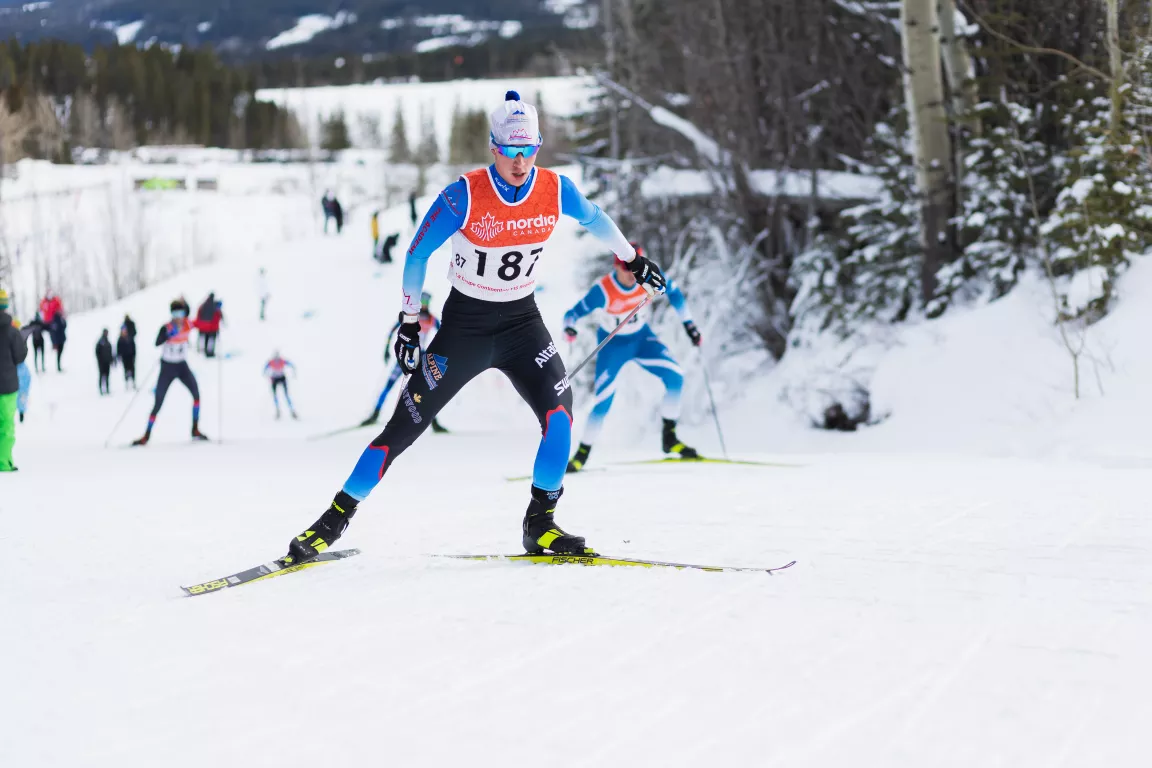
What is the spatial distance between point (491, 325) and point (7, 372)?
6.38 meters

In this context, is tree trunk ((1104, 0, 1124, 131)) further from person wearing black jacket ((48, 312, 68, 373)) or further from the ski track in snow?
person wearing black jacket ((48, 312, 68, 373))

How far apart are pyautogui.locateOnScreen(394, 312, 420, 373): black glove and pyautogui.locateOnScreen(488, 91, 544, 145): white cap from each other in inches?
32.1

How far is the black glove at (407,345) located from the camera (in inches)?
160

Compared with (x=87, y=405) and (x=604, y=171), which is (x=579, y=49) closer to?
(x=604, y=171)

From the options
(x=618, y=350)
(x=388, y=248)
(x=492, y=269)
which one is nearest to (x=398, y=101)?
(x=388, y=248)

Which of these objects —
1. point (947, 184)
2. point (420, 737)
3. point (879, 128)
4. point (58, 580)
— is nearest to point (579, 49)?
point (879, 128)

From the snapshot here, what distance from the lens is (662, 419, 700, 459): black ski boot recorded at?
340 inches

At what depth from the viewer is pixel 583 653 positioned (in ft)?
9.41

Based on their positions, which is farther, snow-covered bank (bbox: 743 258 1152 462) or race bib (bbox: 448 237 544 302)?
snow-covered bank (bbox: 743 258 1152 462)

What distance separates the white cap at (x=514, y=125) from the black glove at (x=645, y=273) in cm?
77

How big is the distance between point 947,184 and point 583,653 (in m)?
10.5

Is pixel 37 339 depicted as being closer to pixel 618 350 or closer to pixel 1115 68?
pixel 618 350

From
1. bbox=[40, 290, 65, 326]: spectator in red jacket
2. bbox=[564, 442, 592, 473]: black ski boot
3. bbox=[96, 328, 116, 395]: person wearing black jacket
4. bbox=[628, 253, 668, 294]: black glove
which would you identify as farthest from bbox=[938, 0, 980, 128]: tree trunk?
bbox=[40, 290, 65, 326]: spectator in red jacket

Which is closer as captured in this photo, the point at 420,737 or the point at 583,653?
the point at 420,737
